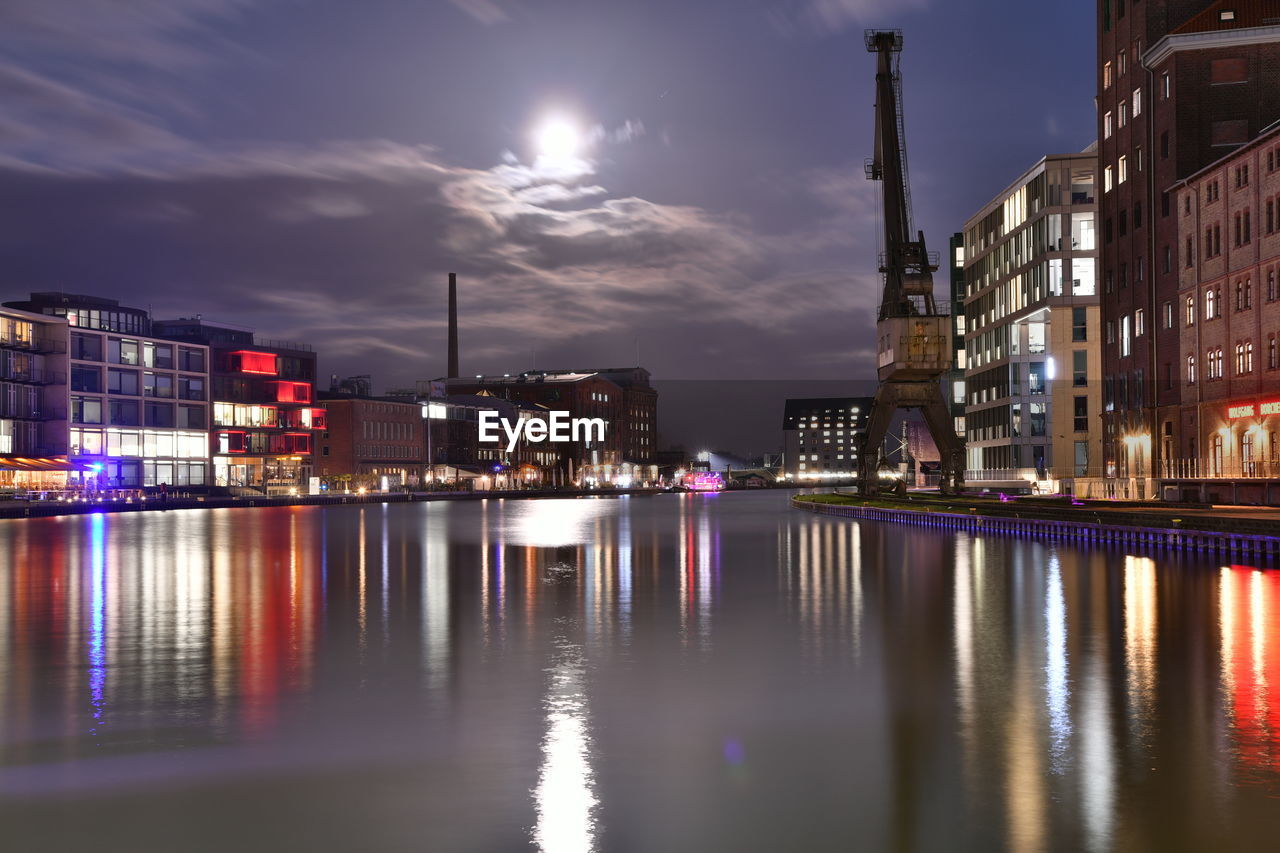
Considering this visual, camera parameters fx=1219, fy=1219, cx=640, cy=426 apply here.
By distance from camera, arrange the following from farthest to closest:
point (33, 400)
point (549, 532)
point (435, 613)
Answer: point (33, 400) < point (549, 532) < point (435, 613)

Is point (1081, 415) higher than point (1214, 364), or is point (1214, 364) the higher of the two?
point (1214, 364)

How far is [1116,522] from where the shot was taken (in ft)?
171

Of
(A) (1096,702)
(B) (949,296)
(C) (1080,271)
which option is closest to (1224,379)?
Answer: (C) (1080,271)

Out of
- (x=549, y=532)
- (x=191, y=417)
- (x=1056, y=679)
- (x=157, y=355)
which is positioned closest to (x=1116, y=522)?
(x=549, y=532)

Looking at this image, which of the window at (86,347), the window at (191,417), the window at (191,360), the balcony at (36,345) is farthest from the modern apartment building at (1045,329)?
the balcony at (36,345)

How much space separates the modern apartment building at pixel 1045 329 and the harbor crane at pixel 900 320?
19574 mm

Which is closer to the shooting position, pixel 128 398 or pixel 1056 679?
pixel 1056 679

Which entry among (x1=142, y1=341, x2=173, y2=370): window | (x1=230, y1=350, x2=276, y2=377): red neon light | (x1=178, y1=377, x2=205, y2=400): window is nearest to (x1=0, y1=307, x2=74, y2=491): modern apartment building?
(x1=142, y1=341, x2=173, y2=370): window

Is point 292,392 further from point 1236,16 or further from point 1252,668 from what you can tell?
point 1252,668

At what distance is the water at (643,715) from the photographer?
11117 mm

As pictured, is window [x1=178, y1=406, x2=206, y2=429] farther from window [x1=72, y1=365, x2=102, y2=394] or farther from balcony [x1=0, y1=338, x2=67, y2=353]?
balcony [x1=0, y1=338, x2=67, y2=353]

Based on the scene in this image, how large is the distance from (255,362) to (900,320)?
4009 inches

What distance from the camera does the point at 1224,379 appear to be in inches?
2625

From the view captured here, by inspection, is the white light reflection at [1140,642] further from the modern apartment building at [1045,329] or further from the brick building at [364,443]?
the brick building at [364,443]
